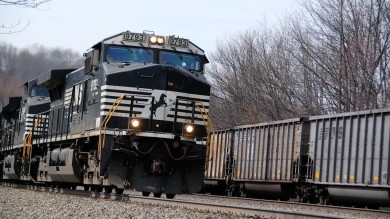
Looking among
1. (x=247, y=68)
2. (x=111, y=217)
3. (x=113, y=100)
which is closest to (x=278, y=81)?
(x=247, y=68)

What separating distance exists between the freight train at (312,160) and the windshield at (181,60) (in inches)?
71.3

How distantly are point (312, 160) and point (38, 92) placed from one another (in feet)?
33.4

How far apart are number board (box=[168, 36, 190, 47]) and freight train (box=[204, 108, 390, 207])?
2.28 m

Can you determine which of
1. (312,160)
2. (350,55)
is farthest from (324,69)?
(312,160)

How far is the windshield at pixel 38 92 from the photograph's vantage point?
23.5 m

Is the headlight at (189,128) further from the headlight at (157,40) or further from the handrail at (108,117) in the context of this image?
the headlight at (157,40)

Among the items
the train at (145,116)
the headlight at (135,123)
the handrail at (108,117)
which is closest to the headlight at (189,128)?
the train at (145,116)

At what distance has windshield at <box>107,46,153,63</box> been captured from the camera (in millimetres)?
14930

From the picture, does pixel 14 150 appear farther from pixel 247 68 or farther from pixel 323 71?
pixel 247 68

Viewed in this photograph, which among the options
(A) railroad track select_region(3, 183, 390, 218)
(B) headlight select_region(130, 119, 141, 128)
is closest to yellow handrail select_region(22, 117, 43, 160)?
(A) railroad track select_region(3, 183, 390, 218)

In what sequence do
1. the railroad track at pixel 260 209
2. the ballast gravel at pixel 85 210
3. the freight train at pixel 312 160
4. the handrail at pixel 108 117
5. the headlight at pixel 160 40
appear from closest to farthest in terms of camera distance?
the ballast gravel at pixel 85 210 < the railroad track at pixel 260 209 < the handrail at pixel 108 117 < the headlight at pixel 160 40 < the freight train at pixel 312 160

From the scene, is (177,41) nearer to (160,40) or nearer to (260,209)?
(160,40)

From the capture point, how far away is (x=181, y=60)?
1537 cm

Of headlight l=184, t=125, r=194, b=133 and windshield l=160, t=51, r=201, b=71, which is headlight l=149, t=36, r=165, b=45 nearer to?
windshield l=160, t=51, r=201, b=71
